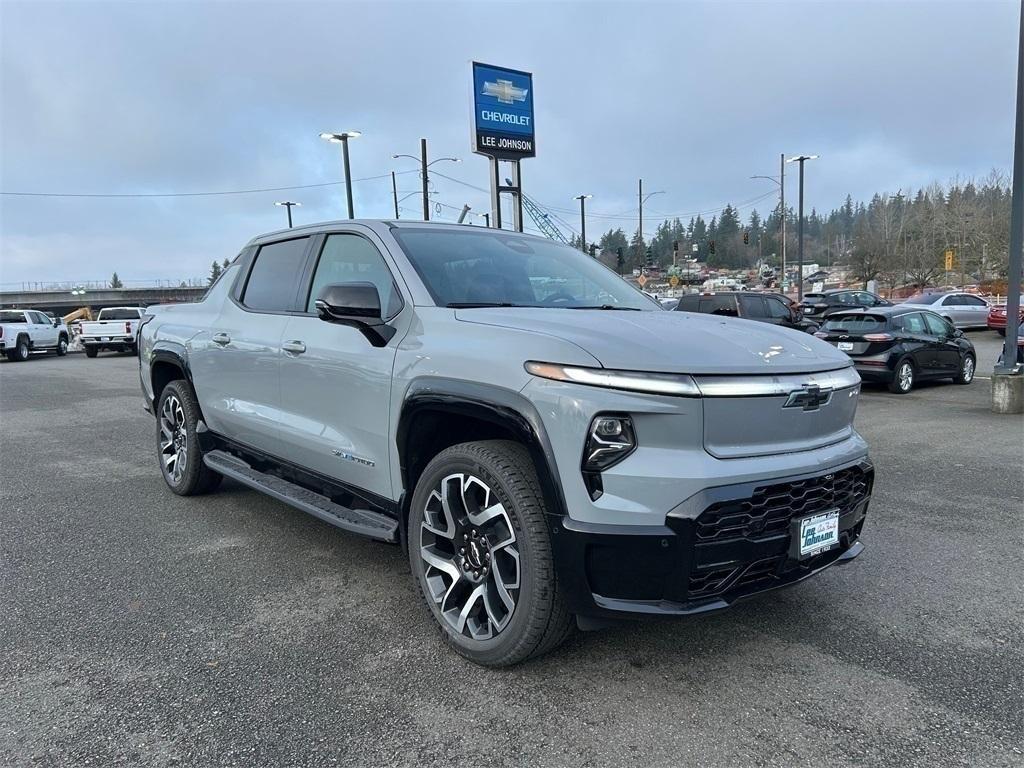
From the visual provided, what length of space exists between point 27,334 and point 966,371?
26.6 metres

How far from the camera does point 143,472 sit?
253 inches

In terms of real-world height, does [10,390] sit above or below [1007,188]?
below

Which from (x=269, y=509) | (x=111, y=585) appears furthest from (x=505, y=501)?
(x=269, y=509)

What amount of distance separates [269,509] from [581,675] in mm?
3141

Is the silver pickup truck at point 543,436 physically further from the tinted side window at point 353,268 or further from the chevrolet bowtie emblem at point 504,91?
the chevrolet bowtie emblem at point 504,91

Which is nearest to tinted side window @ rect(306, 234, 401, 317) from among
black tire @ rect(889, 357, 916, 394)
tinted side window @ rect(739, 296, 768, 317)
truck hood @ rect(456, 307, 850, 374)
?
truck hood @ rect(456, 307, 850, 374)

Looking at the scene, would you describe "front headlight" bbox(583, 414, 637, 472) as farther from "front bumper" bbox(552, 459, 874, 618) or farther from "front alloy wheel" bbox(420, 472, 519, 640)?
"front alloy wheel" bbox(420, 472, 519, 640)

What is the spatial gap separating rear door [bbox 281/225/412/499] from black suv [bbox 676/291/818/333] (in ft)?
43.7

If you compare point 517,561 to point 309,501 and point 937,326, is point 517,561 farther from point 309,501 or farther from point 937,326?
point 937,326

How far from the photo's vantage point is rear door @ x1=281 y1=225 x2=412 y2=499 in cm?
334

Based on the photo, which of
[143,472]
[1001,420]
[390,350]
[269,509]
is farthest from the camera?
[1001,420]

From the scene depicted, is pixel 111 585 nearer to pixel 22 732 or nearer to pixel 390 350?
pixel 22 732

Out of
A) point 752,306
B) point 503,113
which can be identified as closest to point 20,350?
point 503,113

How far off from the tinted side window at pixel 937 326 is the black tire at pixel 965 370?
24.0 inches
